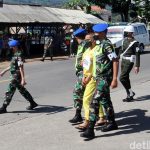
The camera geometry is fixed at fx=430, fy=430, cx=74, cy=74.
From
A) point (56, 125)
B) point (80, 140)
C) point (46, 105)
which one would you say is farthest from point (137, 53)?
point (80, 140)

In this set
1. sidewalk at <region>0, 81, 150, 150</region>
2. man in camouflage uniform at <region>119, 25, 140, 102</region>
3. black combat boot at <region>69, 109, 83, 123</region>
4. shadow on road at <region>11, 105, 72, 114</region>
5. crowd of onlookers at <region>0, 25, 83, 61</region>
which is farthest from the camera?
crowd of onlookers at <region>0, 25, 83, 61</region>

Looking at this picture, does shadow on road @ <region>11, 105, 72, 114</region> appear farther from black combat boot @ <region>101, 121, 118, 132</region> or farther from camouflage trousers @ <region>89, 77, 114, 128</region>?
camouflage trousers @ <region>89, 77, 114, 128</region>

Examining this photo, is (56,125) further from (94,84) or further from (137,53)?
(137,53)

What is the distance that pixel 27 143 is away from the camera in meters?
7.03

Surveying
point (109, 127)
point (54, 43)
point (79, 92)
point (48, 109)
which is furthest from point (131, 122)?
point (54, 43)

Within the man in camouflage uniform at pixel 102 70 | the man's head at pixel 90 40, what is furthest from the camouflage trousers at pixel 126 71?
the man in camouflage uniform at pixel 102 70

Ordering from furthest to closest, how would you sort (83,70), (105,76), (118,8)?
(118,8) < (83,70) < (105,76)

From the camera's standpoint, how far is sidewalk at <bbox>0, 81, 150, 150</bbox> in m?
6.75

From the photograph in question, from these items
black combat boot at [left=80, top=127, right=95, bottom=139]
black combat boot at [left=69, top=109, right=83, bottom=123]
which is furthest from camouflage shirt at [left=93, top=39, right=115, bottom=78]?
black combat boot at [left=69, top=109, right=83, bottom=123]

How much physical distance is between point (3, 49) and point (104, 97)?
62.1ft

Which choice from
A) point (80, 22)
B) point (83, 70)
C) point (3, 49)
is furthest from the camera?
point (80, 22)

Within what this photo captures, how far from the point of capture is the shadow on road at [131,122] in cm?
750

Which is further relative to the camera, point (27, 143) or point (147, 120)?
point (147, 120)

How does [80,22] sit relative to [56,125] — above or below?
above
